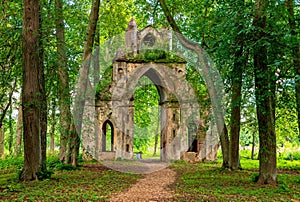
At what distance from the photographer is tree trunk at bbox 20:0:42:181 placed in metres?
10.2

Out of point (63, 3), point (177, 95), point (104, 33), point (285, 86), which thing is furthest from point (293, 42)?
point (104, 33)

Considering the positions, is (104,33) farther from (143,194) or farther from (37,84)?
(143,194)

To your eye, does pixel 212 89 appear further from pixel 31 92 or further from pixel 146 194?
pixel 31 92

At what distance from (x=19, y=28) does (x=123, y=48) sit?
622 inches

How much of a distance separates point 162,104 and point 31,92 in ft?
52.5

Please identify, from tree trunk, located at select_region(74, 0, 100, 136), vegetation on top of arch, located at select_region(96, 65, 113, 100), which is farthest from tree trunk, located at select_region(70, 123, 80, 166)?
vegetation on top of arch, located at select_region(96, 65, 113, 100)

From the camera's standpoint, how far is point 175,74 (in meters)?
24.6

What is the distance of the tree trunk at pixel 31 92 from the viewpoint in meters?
10.2

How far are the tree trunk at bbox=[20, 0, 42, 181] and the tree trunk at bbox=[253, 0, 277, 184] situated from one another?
6.47 metres

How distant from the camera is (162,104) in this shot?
25578 mm

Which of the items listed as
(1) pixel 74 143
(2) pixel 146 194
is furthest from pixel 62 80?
(2) pixel 146 194

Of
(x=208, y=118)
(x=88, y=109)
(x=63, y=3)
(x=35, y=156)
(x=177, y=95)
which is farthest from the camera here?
(x=177, y=95)

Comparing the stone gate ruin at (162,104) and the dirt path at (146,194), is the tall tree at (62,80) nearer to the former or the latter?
the dirt path at (146,194)

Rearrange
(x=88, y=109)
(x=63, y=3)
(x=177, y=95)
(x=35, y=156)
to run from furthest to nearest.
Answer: (x=177, y=95), (x=88, y=109), (x=63, y=3), (x=35, y=156)
